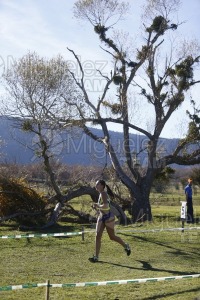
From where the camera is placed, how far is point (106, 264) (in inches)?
416

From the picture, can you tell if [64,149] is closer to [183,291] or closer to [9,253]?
[9,253]

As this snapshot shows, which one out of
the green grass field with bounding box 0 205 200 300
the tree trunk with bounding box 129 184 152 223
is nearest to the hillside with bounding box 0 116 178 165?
the tree trunk with bounding box 129 184 152 223

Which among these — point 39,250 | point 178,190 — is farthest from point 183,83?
point 178,190

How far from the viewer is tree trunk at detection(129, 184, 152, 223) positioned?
22078mm

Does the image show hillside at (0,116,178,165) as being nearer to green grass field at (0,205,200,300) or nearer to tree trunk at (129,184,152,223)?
tree trunk at (129,184,152,223)

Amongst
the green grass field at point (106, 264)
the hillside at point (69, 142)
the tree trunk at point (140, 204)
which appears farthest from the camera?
the hillside at point (69, 142)

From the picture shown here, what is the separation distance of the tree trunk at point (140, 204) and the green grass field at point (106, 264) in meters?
6.63

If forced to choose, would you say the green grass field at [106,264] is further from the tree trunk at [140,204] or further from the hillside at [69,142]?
the hillside at [69,142]

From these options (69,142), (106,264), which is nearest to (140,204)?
(69,142)

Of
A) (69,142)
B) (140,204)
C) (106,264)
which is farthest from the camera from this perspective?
(69,142)

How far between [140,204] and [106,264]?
1177 cm

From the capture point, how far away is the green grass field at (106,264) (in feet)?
26.1

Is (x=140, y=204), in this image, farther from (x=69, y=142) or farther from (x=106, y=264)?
(x=106, y=264)

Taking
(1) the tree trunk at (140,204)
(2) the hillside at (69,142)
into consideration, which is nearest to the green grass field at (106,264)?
(1) the tree trunk at (140,204)
